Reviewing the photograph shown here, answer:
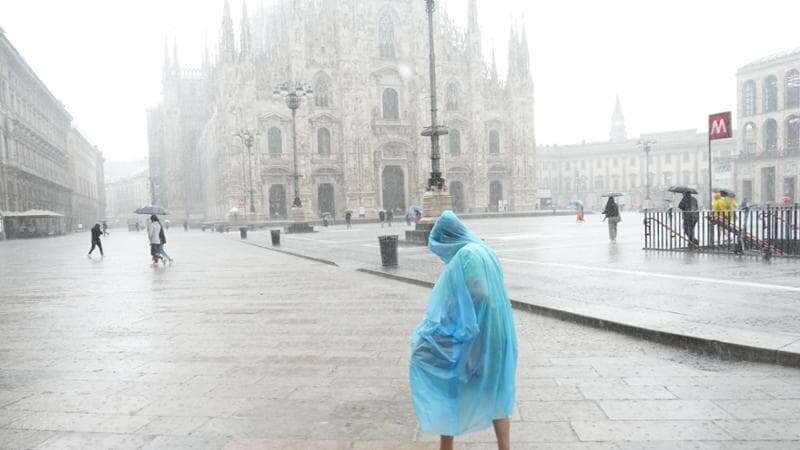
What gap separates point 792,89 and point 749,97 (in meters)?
3.85

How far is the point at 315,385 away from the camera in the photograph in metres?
4.39

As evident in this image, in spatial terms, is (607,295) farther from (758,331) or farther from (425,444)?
(425,444)

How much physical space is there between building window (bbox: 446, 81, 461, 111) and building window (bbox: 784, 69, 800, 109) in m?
27.6

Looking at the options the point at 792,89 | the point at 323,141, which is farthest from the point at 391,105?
the point at 792,89

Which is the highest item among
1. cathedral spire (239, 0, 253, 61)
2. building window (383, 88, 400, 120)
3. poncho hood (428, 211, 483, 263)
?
cathedral spire (239, 0, 253, 61)

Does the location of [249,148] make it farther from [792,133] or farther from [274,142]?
[792,133]

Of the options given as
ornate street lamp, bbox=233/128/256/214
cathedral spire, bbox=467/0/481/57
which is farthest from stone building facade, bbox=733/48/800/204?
ornate street lamp, bbox=233/128/256/214

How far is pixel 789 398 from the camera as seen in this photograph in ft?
12.7

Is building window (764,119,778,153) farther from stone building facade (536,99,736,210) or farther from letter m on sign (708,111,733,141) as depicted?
letter m on sign (708,111,733,141)

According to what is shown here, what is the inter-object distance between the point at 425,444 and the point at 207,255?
52.0 feet

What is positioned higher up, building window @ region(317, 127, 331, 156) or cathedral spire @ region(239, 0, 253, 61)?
cathedral spire @ region(239, 0, 253, 61)

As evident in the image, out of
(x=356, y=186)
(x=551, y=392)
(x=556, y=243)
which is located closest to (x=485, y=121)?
(x=356, y=186)

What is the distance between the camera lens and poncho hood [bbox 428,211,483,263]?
9.61ft

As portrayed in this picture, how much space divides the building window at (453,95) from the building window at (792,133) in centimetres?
2806
